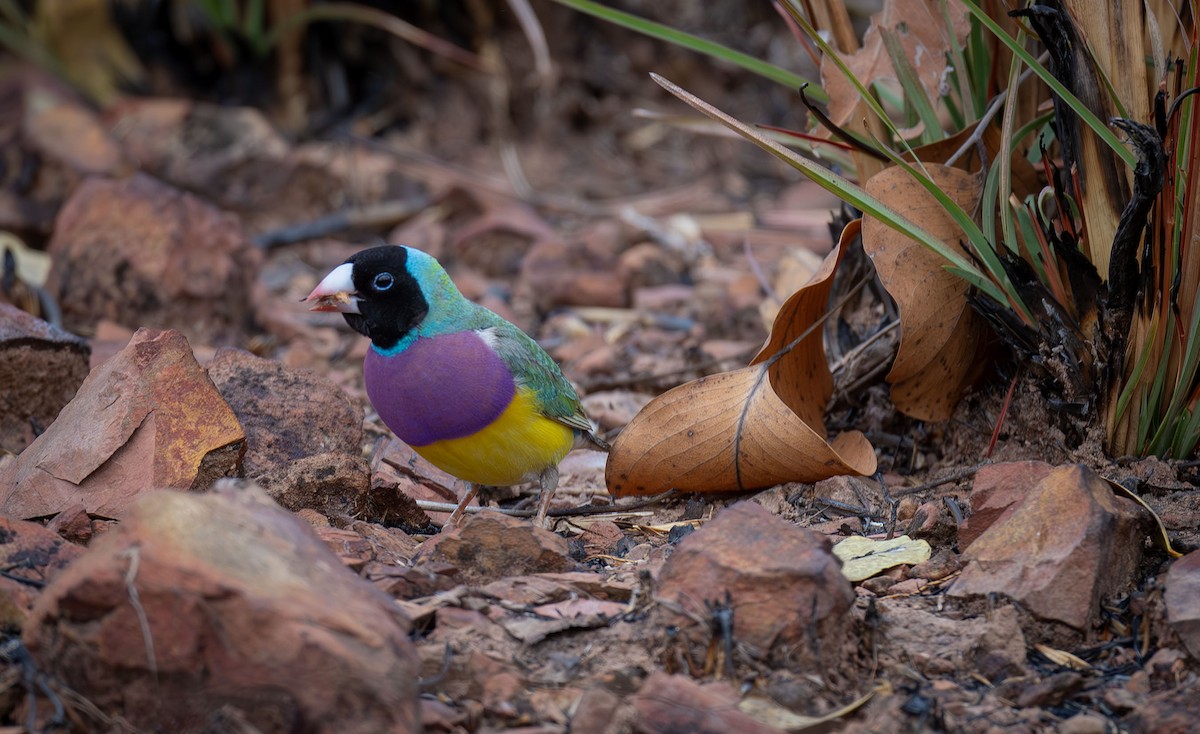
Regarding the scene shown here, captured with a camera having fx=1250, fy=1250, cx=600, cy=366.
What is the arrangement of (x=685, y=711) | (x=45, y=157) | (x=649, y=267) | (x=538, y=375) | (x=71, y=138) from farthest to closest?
1. (x=71, y=138)
2. (x=45, y=157)
3. (x=649, y=267)
4. (x=538, y=375)
5. (x=685, y=711)

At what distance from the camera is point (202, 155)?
7.33m

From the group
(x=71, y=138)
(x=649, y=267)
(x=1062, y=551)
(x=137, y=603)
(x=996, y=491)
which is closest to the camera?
(x=137, y=603)

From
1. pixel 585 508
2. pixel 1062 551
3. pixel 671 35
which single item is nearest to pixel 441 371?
pixel 585 508

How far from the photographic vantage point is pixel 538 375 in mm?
3756

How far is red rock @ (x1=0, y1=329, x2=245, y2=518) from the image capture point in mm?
3143

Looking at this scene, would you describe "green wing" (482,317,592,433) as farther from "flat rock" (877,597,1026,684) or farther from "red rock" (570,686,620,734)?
"red rock" (570,686,620,734)

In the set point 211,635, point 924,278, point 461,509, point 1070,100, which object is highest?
point 1070,100

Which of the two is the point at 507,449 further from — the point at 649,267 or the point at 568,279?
the point at 649,267

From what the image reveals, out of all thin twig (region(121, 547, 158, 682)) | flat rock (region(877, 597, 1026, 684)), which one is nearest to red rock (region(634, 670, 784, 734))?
flat rock (region(877, 597, 1026, 684))

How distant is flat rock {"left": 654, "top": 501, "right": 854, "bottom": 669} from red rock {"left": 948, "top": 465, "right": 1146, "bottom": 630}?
0.46 meters

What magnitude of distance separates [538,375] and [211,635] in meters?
1.77

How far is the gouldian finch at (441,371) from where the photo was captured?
3520 millimetres

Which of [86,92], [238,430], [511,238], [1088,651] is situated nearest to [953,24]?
[1088,651]

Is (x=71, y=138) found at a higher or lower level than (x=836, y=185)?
lower
